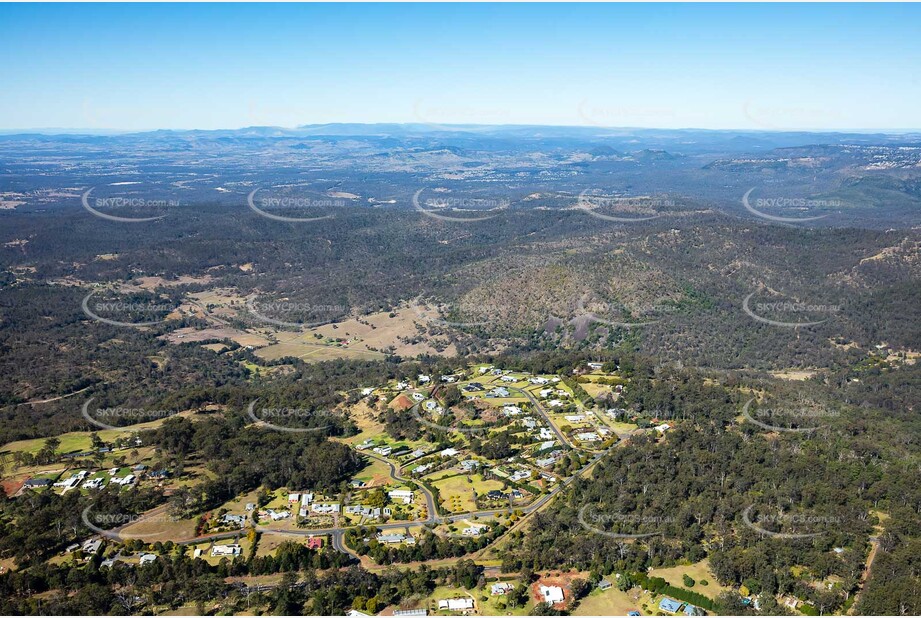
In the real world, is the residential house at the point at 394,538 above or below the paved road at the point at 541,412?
below

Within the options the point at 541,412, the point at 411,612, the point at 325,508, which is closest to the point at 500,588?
the point at 411,612

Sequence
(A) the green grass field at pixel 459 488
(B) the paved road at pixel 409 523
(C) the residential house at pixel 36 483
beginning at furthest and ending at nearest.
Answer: (C) the residential house at pixel 36 483, (A) the green grass field at pixel 459 488, (B) the paved road at pixel 409 523

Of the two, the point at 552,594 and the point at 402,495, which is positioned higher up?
the point at 402,495

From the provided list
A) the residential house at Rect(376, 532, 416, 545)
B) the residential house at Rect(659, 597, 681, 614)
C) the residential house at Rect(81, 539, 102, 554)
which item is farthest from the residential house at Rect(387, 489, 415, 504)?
the residential house at Rect(81, 539, 102, 554)

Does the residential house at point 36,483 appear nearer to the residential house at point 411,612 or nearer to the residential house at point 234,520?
the residential house at point 234,520

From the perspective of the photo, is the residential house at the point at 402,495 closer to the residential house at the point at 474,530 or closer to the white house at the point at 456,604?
the residential house at the point at 474,530

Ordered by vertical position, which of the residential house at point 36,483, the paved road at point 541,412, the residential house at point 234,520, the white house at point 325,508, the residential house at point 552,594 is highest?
the paved road at point 541,412

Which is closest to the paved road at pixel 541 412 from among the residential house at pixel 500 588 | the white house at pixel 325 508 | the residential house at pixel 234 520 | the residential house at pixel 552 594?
the residential house at pixel 552 594

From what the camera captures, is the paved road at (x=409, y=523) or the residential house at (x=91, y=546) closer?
the residential house at (x=91, y=546)

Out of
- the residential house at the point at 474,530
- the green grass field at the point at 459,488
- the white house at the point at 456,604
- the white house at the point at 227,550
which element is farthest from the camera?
the green grass field at the point at 459,488

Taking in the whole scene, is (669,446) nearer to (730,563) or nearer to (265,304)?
(730,563)

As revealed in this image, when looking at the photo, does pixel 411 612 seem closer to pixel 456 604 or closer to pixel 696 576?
pixel 456 604

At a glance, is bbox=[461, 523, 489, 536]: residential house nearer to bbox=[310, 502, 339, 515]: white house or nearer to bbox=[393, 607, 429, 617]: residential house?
bbox=[393, 607, 429, 617]: residential house
